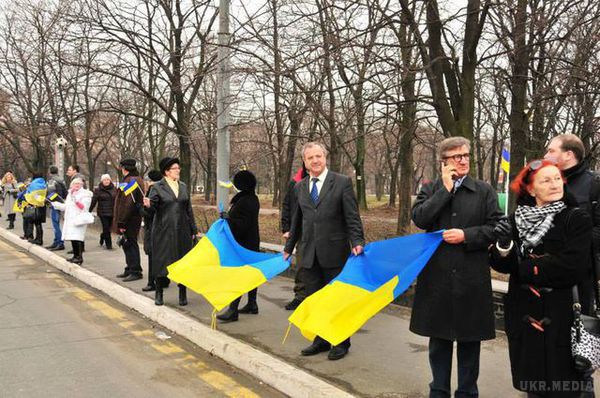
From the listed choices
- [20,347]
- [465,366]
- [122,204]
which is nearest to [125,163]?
[122,204]

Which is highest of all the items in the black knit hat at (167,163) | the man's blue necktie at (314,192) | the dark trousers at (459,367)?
the black knit hat at (167,163)

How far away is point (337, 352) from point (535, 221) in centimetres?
236

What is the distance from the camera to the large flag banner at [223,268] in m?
5.61

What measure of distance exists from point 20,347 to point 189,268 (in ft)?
6.15

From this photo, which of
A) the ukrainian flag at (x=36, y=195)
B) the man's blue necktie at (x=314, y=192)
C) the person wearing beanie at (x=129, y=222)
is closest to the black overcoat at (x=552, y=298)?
the man's blue necktie at (x=314, y=192)

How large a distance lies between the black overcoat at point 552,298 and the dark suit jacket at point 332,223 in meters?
1.85

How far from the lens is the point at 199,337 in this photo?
221 inches

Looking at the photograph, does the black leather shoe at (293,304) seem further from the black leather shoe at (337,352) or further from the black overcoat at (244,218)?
the black leather shoe at (337,352)

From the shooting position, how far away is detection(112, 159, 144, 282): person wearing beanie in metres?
8.62

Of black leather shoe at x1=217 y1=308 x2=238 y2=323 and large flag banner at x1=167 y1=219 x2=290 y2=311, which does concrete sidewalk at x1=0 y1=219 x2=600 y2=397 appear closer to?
black leather shoe at x1=217 y1=308 x2=238 y2=323

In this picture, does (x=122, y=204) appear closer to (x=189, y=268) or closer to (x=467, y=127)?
(x=189, y=268)

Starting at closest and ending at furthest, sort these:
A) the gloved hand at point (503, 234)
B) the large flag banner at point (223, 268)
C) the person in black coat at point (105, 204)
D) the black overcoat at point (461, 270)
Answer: the gloved hand at point (503, 234) < the black overcoat at point (461, 270) < the large flag banner at point (223, 268) < the person in black coat at point (105, 204)

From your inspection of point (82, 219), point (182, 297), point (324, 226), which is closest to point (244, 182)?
point (324, 226)

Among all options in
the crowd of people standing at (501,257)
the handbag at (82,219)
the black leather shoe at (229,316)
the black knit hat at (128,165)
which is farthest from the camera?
the handbag at (82,219)
